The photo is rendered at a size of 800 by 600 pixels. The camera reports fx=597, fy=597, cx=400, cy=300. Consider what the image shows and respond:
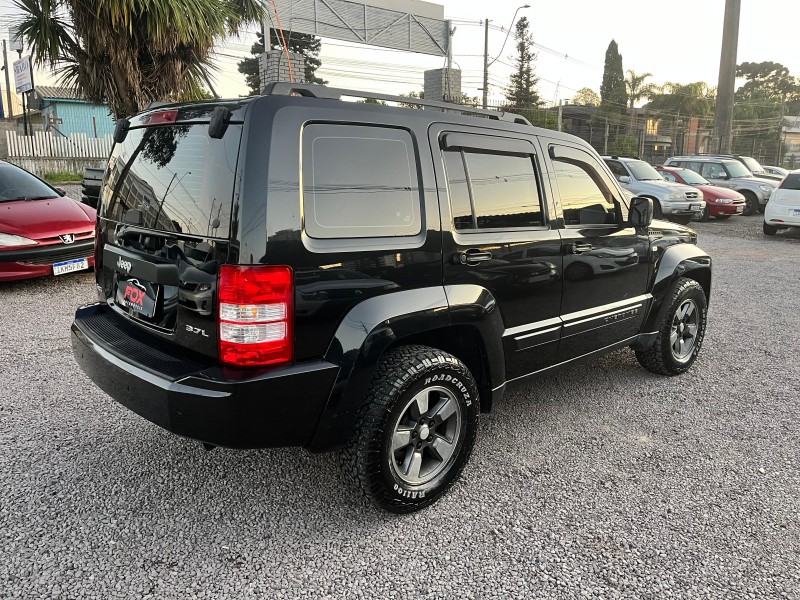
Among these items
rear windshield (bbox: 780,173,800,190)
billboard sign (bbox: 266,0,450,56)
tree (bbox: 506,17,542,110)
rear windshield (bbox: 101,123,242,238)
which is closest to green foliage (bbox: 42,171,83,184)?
billboard sign (bbox: 266,0,450,56)

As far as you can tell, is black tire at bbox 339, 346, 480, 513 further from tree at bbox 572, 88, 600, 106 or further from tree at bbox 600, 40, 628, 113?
tree at bbox 572, 88, 600, 106

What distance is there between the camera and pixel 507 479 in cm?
310

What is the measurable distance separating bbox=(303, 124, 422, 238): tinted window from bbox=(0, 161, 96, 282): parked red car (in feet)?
17.6

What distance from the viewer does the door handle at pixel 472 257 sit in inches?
113

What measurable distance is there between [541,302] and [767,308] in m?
5.07

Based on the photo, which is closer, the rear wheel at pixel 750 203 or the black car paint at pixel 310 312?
the black car paint at pixel 310 312

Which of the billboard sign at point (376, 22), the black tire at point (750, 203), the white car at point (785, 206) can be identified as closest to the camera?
the white car at point (785, 206)

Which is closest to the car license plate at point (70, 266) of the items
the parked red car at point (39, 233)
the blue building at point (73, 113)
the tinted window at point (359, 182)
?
the parked red car at point (39, 233)

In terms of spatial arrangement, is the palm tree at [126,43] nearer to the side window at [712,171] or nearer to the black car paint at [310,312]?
the black car paint at [310,312]

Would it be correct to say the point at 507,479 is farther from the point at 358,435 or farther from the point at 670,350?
the point at 670,350

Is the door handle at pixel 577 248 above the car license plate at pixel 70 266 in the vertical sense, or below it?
above

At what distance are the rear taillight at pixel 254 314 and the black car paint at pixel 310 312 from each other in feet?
0.14

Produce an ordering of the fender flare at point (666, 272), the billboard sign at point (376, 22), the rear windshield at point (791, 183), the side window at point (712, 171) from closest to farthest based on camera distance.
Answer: the fender flare at point (666, 272) → the rear windshield at point (791, 183) → the billboard sign at point (376, 22) → the side window at point (712, 171)

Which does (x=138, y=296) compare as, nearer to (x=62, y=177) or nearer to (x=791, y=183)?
(x=791, y=183)
